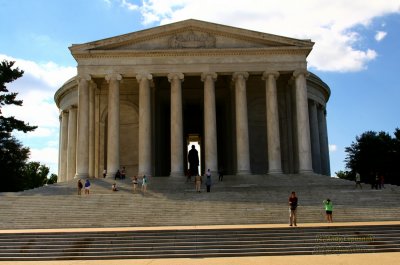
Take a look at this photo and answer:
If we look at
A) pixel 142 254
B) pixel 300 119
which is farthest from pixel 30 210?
pixel 300 119

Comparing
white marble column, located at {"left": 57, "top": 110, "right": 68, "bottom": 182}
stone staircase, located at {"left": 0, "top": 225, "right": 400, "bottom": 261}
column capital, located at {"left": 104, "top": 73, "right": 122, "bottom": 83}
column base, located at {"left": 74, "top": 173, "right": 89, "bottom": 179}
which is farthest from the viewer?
white marble column, located at {"left": 57, "top": 110, "right": 68, "bottom": 182}

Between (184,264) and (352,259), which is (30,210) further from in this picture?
(352,259)

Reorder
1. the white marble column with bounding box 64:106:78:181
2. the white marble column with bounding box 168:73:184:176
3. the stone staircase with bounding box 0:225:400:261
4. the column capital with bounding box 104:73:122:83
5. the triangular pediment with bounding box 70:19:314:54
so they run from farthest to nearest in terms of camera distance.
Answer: the white marble column with bounding box 64:106:78:181 < the column capital with bounding box 104:73:122:83 < the triangular pediment with bounding box 70:19:314:54 < the white marble column with bounding box 168:73:184:176 < the stone staircase with bounding box 0:225:400:261

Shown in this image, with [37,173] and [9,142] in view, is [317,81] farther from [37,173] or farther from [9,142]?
[37,173]

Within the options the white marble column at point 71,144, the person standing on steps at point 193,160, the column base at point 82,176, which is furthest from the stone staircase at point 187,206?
the white marble column at point 71,144

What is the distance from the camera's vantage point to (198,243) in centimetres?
2317

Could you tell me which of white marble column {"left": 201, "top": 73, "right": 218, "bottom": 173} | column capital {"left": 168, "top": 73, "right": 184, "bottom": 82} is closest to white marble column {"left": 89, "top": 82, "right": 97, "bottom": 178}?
column capital {"left": 168, "top": 73, "right": 184, "bottom": 82}

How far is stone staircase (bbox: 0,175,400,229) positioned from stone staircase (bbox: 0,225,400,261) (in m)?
6.98

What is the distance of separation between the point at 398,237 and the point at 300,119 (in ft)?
85.5

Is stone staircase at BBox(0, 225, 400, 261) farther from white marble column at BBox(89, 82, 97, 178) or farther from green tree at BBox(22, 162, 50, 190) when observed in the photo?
green tree at BBox(22, 162, 50, 190)

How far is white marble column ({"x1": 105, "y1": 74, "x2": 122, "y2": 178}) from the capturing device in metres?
48.1

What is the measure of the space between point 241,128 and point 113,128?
1315 cm

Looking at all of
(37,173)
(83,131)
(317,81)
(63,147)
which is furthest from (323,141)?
(37,173)

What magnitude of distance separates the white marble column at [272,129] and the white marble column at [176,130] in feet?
29.7
